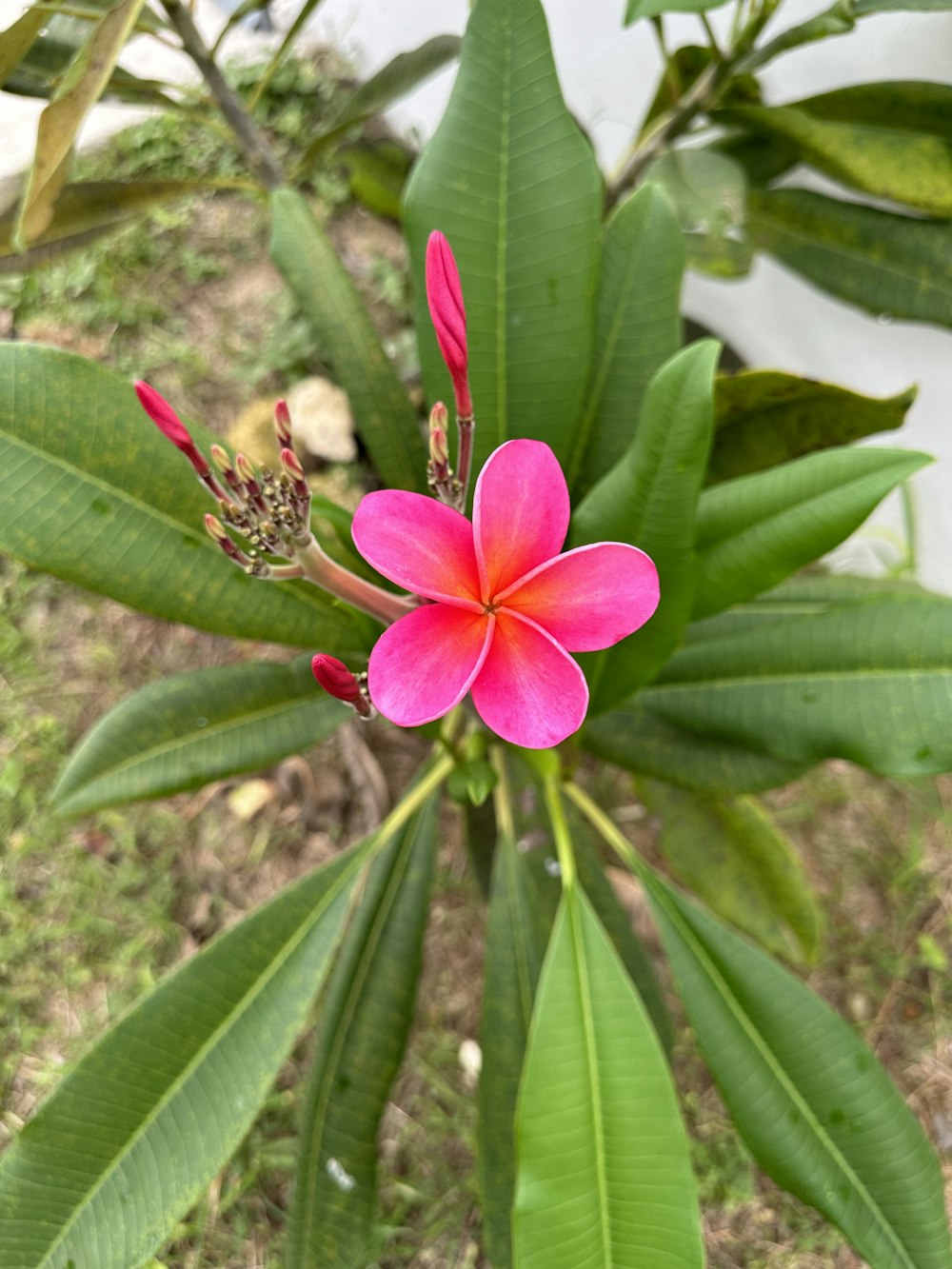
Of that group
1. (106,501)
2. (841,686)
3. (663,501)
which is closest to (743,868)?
(841,686)

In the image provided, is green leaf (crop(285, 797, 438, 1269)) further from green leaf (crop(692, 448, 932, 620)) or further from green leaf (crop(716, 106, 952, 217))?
green leaf (crop(716, 106, 952, 217))

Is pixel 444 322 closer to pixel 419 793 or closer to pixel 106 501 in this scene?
pixel 106 501

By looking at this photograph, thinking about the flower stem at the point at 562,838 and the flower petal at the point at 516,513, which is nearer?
the flower petal at the point at 516,513

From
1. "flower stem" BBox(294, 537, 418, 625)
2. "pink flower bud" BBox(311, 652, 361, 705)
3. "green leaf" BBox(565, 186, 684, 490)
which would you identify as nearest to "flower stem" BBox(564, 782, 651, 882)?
"green leaf" BBox(565, 186, 684, 490)

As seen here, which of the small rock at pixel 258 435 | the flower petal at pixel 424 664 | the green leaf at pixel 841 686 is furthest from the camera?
the small rock at pixel 258 435

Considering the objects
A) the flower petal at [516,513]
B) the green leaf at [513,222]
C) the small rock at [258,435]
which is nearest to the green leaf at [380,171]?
the small rock at [258,435]

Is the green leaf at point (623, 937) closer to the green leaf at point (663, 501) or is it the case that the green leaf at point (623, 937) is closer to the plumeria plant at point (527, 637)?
the plumeria plant at point (527, 637)

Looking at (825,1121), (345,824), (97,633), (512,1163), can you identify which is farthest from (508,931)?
(97,633)
